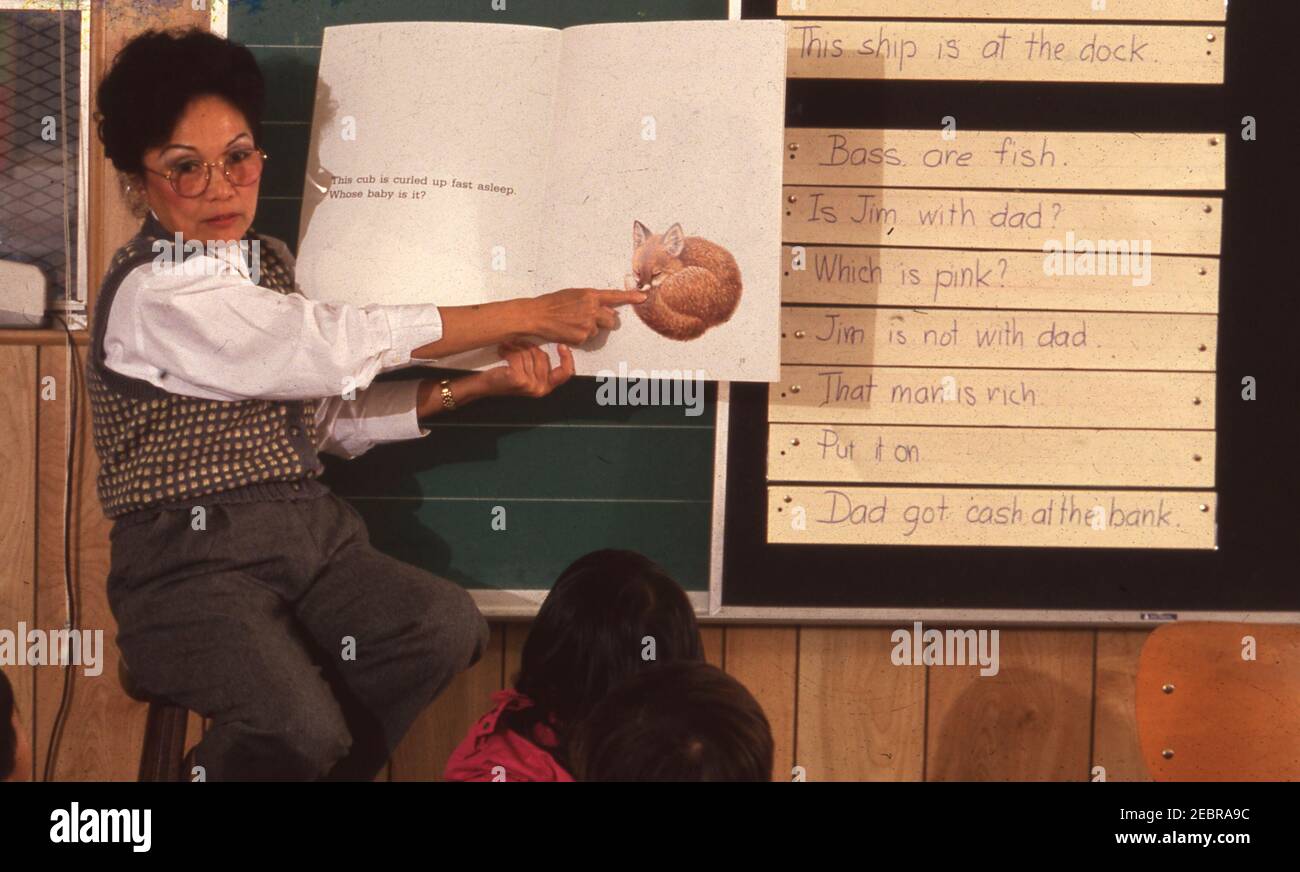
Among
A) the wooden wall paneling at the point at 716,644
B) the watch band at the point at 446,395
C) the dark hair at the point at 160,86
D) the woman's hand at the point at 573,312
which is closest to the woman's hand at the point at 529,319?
the woman's hand at the point at 573,312

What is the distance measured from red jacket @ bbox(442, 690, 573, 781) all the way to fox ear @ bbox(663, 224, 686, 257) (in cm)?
62

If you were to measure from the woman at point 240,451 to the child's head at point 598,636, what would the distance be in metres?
0.15

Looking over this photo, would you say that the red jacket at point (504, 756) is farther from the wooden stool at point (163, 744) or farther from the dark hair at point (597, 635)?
the wooden stool at point (163, 744)

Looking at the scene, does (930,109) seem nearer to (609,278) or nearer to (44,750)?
(609,278)

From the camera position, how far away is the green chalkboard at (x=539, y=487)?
177 centimetres

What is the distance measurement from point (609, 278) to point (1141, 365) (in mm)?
776

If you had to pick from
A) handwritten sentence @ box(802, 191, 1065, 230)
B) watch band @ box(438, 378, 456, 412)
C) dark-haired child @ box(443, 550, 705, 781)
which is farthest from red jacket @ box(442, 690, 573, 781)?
handwritten sentence @ box(802, 191, 1065, 230)

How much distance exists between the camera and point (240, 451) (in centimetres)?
145

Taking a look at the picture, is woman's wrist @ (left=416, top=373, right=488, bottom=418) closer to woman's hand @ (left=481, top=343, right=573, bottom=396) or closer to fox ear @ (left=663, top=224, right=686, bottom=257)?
woman's hand @ (left=481, top=343, right=573, bottom=396)

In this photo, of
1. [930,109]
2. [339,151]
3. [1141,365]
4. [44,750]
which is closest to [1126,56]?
[930,109]

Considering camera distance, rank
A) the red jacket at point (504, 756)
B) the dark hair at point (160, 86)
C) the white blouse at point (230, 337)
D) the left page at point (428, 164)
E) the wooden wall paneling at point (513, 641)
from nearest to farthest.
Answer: the red jacket at point (504, 756) → the white blouse at point (230, 337) → the dark hair at point (160, 86) → the left page at point (428, 164) → the wooden wall paneling at point (513, 641)

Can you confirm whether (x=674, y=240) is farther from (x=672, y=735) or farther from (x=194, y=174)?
(x=672, y=735)

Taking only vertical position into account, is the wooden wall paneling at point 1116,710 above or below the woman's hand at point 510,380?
below
